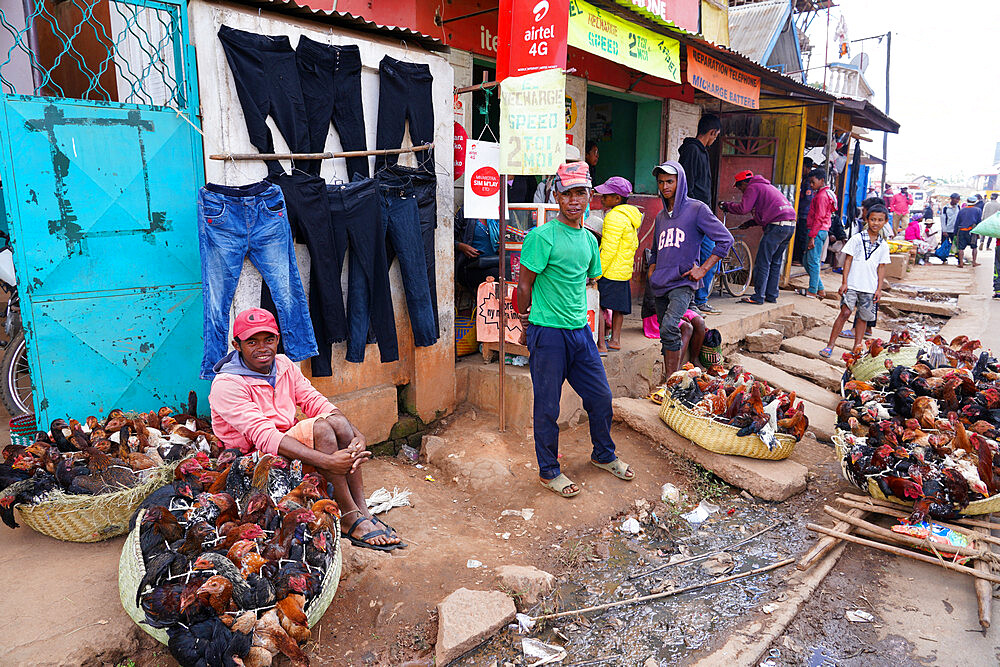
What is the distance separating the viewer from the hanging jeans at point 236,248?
4.17m

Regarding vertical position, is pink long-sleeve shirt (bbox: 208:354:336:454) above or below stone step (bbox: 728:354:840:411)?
above

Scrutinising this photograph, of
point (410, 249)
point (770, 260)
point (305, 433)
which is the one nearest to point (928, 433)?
point (410, 249)

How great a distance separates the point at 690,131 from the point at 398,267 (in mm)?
7138

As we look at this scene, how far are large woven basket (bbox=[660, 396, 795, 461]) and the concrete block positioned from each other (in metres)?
3.11

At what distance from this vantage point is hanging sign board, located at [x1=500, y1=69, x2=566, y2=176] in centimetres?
483

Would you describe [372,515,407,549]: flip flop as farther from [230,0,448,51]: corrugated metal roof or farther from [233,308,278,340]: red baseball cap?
[230,0,448,51]: corrugated metal roof

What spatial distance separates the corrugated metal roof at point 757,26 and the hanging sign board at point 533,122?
12.8 meters

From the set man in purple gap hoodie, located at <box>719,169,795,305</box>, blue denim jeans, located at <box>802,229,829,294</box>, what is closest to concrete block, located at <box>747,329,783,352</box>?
man in purple gap hoodie, located at <box>719,169,795,305</box>

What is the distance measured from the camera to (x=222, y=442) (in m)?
3.80

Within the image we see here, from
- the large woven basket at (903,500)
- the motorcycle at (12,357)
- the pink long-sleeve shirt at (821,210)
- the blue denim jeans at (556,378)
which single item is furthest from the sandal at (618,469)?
the pink long-sleeve shirt at (821,210)

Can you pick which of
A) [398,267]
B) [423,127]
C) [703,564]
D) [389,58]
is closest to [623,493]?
[703,564]

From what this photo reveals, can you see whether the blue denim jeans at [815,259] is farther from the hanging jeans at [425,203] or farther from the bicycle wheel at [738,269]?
the hanging jeans at [425,203]

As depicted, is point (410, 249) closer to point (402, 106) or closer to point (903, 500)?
point (402, 106)

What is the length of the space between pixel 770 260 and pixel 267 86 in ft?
24.4
